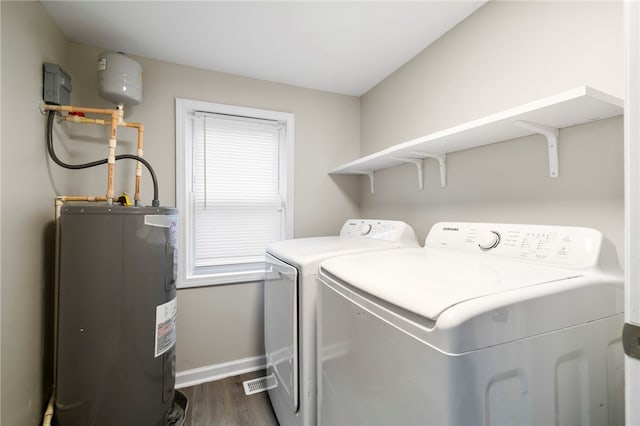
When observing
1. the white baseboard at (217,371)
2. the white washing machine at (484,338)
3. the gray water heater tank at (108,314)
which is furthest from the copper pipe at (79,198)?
the white washing machine at (484,338)

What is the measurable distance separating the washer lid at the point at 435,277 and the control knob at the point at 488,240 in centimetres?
6

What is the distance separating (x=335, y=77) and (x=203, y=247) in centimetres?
174

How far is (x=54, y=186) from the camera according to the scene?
1.53 m

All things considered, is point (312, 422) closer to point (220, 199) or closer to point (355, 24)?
point (220, 199)

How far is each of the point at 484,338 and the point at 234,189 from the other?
1993 millimetres

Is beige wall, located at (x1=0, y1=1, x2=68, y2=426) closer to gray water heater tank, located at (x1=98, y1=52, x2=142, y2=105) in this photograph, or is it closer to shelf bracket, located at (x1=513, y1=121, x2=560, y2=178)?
gray water heater tank, located at (x1=98, y1=52, x2=142, y2=105)

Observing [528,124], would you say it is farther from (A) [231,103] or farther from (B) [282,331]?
(A) [231,103]

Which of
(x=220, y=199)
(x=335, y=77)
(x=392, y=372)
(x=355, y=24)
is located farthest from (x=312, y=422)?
(x=335, y=77)

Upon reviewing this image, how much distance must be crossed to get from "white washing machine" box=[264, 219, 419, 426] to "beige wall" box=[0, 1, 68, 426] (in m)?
1.15

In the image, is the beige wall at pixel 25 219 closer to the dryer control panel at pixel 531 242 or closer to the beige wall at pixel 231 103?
the beige wall at pixel 231 103

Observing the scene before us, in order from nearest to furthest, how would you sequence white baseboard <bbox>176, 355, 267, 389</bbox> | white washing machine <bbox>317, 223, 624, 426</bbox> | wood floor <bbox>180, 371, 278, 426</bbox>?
1. white washing machine <bbox>317, 223, 624, 426</bbox>
2. wood floor <bbox>180, 371, 278, 426</bbox>
3. white baseboard <bbox>176, 355, 267, 389</bbox>

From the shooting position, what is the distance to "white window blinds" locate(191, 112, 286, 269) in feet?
6.90

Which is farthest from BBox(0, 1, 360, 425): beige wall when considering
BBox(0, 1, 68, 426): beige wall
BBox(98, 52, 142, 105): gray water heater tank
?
BBox(98, 52, 142, 105): gray water heater tank

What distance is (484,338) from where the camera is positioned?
1.91 ft
